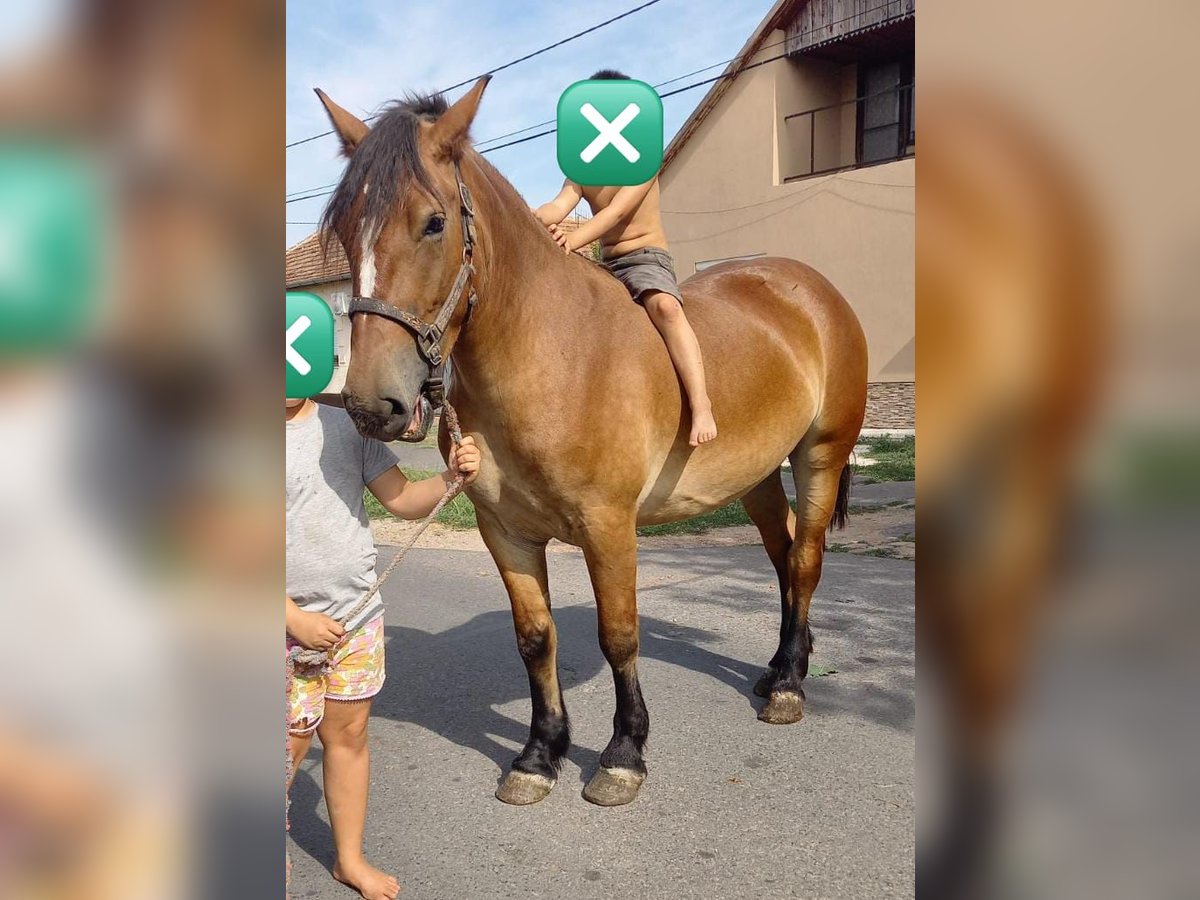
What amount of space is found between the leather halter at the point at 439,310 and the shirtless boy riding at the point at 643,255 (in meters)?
0.69

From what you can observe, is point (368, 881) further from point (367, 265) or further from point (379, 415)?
point (367, 265)

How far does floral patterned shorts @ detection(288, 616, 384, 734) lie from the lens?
219 cm

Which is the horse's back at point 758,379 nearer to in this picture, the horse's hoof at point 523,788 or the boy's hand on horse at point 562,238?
the boy's hand on horse at point 562,238

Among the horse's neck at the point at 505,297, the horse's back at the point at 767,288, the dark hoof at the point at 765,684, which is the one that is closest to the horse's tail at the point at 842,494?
the horse's back at the point at 767,288

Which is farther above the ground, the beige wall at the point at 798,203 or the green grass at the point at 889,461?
the beige wall at the point at 798,203

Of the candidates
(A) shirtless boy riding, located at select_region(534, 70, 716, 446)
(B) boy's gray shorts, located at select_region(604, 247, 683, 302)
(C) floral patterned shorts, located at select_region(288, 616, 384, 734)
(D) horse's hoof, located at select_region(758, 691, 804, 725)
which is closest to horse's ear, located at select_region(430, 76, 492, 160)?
(A) shirtless boy riding, located at select_region(534, 70, 716, 446)
